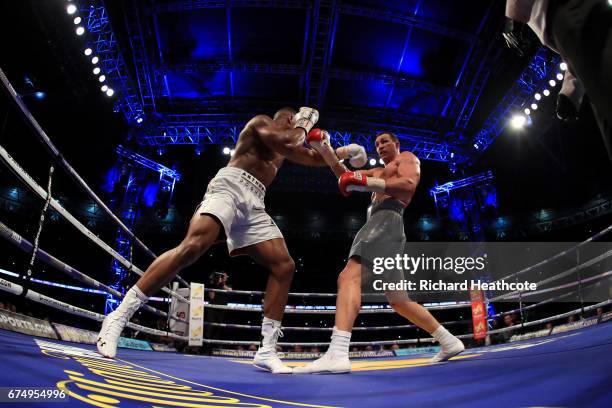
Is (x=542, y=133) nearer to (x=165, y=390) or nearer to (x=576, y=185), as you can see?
(x=576, y=185)

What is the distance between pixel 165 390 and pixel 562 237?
14.0 meters

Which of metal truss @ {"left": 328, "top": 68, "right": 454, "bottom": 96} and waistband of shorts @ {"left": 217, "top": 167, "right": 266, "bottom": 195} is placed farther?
metal truss @ {"left": 328, "top": 68, "right": 454, "bottom": 96}

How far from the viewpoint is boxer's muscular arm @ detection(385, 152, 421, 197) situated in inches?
95.3

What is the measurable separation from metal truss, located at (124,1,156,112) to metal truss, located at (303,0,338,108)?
308 cm

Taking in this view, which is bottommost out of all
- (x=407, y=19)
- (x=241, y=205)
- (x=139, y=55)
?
(x=241, y=205)

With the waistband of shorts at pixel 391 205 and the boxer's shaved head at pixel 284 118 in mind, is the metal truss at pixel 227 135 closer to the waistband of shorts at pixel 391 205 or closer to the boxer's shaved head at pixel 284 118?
the boxer's shaved head at pixel 284 118

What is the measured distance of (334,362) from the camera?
2029mm

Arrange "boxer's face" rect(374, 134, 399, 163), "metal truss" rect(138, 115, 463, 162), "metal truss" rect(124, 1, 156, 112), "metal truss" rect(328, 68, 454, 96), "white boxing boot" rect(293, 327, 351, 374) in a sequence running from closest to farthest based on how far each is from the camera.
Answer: "white boxing boot" rect(293, 327, 351, 374)
"boxer's face" rect(374, 134, 399, 163)
"metal truss" rect(124, 1, 156, 112)
"metal truss" rect(328, 68, 454, 96)
"metal truss" rect(138, 115, 463, 162)

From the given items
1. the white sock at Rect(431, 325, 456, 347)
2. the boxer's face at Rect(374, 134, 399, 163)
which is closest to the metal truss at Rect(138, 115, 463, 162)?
the boxer's face at Rect(374, 134, 399, 163)

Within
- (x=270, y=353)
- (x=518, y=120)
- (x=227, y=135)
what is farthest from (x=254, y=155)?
(x=518, y=120)

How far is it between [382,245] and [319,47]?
641cm

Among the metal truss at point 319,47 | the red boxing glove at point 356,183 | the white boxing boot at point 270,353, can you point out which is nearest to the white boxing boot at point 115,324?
the white boxing boot at point 270,353

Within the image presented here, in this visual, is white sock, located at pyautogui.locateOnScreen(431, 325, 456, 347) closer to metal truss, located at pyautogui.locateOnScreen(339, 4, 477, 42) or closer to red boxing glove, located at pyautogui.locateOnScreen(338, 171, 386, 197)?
red boxing glove, located at pyautogui.locateOnScreen(338, 171, 386, 197)

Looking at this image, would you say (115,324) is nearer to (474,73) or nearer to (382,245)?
(382,245)
